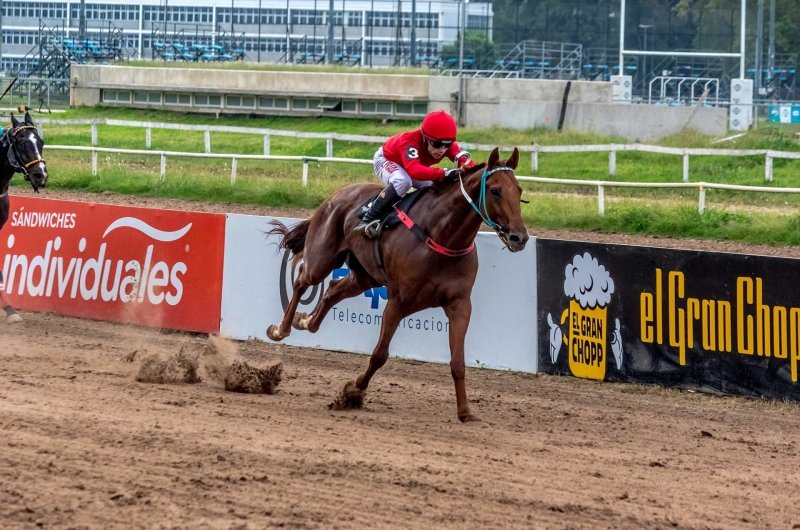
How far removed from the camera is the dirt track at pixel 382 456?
484 centimetres

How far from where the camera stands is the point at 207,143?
22.4m

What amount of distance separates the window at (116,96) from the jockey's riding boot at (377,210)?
27933mm

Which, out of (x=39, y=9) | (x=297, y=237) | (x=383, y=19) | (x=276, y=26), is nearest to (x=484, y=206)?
(x=297, y=237)

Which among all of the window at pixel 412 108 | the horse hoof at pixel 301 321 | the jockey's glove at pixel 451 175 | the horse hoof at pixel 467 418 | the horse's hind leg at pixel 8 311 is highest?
the window at pixel 412 108

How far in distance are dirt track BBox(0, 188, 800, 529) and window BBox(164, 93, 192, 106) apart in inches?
987

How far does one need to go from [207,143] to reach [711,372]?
1571 centimetres

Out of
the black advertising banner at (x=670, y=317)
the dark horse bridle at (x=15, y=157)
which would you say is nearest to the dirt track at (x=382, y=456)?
the black advertising banner at (x=670, y=317)

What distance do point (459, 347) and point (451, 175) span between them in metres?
1.31

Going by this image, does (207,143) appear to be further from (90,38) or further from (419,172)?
(90,38)

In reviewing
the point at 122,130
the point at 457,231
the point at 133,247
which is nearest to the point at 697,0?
the point at 122,130

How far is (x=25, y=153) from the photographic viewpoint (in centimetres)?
1091

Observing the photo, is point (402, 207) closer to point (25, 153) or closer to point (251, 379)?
point (251, 379)

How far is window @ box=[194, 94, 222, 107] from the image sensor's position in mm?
32875

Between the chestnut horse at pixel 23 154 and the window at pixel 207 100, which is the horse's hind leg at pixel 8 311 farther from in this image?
the window at pixel 207 100
